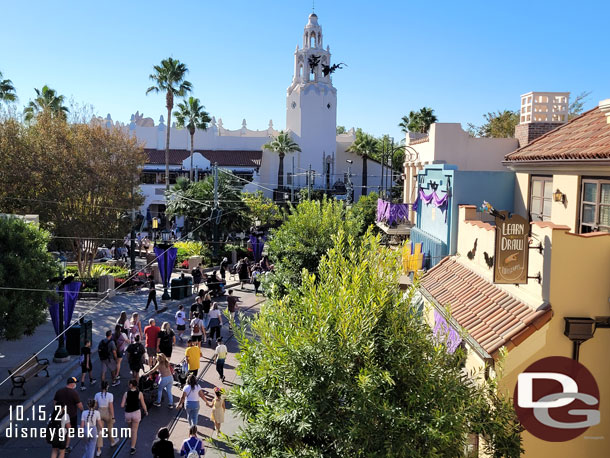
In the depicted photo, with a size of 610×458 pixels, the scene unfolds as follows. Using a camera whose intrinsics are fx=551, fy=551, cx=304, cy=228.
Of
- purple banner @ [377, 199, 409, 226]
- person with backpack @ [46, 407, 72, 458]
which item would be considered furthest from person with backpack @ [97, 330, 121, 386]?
purple banner @ [377, 199, 409, 226]

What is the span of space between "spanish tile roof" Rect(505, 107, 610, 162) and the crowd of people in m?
7.88

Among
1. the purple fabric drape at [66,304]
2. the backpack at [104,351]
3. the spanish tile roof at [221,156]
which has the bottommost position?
the backpack at [104,351]

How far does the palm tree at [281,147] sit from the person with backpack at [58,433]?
50.9 m

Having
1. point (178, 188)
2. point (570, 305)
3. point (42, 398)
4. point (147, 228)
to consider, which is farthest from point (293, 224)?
point (147, 228)

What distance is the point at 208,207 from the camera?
34.7m

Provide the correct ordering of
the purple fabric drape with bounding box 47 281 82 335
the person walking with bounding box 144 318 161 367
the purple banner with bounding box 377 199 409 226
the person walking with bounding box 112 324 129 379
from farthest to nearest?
1. the purple banner with bounding box 377 199 409 226
2. the purple fabric drape with bounding box 47 281 82 335
3. the person walking with bounding box 144 318 161 367
4. the person walking with bounding box 112 324 129 379

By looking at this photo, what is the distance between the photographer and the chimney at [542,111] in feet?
55.8

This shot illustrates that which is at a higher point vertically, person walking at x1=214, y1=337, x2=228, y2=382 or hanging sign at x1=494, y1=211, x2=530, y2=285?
hanging sign at x1=494, y1=211, x2=530, y2=285

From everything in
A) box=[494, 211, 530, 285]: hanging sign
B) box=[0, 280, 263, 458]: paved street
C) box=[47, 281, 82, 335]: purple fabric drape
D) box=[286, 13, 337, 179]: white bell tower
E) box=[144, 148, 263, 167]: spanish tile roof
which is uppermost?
box=[286, 13, 337, 179]: white bell tower

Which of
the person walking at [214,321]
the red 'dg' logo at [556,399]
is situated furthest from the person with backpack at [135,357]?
the red 'dg' logo at [556,399]

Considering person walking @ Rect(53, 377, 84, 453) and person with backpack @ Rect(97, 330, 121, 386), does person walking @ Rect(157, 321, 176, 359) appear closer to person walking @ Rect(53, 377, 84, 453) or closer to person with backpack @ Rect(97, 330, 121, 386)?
person with backpack @ Rect(97, 330, 121, 386)

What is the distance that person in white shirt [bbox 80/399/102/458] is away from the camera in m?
9.77

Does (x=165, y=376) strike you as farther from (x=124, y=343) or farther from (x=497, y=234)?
(x=497, y=234)

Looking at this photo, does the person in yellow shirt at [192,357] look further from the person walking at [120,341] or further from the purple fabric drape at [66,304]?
the purple fabric drape at [66,304]
